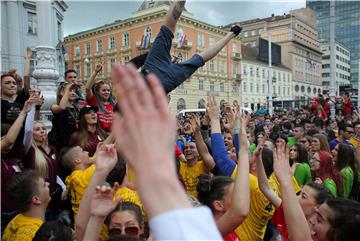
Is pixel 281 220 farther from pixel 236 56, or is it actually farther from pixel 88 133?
pixel 236 56

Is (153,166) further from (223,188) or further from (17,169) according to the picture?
(17,169)

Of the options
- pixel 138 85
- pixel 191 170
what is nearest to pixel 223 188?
pixel 191 170

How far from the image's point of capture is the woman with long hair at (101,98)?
4.74 metres

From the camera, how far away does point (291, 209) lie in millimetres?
2303

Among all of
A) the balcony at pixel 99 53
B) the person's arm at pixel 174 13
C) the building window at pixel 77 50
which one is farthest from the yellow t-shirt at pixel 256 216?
the building window at pixel 77 50

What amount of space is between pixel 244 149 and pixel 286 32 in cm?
7372

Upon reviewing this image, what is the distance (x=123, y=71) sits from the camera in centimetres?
85

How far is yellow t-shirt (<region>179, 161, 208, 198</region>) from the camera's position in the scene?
14.0ft

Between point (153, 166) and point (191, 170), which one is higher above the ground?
point (153, 166)

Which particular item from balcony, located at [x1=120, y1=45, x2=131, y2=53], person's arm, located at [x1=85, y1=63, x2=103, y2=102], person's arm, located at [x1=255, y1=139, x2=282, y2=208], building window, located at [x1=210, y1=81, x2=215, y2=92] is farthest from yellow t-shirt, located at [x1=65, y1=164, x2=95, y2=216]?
building window, located at [x1=210, y1=81, x2=215, y2=92]

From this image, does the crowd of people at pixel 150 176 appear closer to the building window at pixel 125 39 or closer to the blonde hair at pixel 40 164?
the blonde hair at pixel 40 164

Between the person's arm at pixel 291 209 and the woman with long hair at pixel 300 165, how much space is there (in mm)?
2155

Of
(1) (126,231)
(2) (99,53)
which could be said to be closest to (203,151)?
(1) (126,231)

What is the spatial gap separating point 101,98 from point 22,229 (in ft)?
8.58
